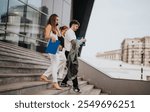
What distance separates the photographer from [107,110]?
410cm

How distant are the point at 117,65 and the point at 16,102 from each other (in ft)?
13.6

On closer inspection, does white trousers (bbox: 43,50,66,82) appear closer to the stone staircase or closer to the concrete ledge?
the stone staircase

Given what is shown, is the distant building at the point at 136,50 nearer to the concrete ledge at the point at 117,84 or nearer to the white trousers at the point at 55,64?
the concrete ledge at the point at 117,84

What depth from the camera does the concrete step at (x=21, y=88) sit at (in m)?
3.32

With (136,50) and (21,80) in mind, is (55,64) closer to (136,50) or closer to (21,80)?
(21,80)

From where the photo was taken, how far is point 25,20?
8461mm

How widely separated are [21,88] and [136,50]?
4.63 m

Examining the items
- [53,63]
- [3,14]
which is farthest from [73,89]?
[3,14]

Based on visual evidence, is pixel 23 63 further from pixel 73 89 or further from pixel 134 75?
pixel 134 75

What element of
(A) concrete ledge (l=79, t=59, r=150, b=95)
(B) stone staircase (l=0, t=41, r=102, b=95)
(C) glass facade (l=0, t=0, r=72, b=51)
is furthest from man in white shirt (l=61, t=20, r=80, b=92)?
(C) glass facade (l=0, t=0, r=72, b=51)

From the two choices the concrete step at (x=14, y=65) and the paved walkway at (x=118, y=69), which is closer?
the concrete step at (x=14, y=65)

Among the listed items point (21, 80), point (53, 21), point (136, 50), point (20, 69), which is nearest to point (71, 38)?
point (53, 21)

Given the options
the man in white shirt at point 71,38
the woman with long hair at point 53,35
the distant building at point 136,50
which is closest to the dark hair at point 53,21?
the woman with long hair at point 53,35

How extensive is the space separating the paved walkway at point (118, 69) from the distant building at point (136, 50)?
0.20 metres
